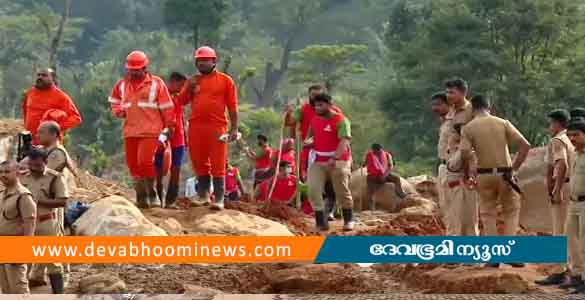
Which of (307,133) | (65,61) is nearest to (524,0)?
(307,133)

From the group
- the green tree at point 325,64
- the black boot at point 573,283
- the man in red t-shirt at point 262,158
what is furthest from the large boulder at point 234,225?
the green tree at point 325,64

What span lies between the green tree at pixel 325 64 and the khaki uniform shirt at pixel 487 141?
40542mm

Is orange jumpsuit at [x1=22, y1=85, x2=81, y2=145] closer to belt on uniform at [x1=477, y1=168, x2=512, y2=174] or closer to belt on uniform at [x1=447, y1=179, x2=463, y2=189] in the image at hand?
belt on uniform at [x1=447, y1=179, x2=463, y2=189]

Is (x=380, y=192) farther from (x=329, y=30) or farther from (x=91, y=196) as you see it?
(x=329, y=30)

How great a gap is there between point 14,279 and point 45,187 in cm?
68

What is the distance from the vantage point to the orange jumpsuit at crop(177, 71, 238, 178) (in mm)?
11203

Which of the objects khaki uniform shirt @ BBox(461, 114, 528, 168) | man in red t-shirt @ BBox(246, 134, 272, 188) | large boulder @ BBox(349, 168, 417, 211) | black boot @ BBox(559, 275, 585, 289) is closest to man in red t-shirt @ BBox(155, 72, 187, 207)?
khaki uniform shirt @ BBox(461, 114, 528, 168)

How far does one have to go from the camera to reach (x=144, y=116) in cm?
1080

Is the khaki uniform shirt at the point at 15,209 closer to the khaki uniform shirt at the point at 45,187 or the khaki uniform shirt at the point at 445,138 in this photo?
the khaki uniform shirt at the point at 45,187

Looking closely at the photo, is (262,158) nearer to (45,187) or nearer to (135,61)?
(135,61)

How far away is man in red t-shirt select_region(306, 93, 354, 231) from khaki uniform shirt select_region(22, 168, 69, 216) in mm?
4002

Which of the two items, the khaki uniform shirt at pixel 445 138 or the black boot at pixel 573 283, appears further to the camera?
the khaki uniform shirt at pixel 445 138

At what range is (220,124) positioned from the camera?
1130 cm

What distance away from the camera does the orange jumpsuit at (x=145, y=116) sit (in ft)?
35.4
